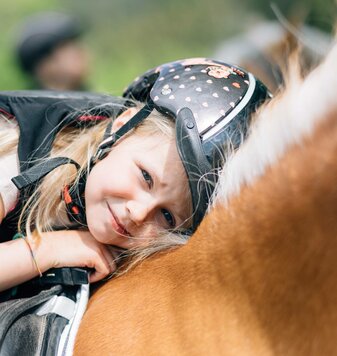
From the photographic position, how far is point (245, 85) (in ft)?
3.68

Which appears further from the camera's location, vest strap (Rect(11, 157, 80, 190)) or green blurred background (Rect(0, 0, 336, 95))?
green blurred background (Rect(0, 0, 336, 95))

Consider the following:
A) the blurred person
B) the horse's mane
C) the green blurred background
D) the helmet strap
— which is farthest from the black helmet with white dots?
the green blurred background

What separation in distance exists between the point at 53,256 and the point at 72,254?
0.03 metres

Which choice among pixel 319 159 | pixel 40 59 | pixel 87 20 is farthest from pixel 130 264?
pixel 87 20

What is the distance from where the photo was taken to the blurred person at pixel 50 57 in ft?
11.9

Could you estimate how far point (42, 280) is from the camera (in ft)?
3.42

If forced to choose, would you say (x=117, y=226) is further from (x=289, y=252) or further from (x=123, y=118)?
(x=289, y=252)

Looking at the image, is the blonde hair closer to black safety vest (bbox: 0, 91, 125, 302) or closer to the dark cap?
black safety vest (bbox: 0, 91, 125, 302)

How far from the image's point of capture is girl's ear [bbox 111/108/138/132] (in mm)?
1179

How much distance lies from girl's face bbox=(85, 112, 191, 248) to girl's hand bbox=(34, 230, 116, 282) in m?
0.02

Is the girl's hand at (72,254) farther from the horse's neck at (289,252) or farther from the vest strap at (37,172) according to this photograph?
the horse's neck at (289,252)

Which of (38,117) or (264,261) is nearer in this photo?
(264,261)

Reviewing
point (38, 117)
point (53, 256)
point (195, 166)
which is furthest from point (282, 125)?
point (38, 117)

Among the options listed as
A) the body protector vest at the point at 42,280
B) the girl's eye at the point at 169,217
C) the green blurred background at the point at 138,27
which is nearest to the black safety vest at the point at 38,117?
the body protector vest at the point at 42,280
